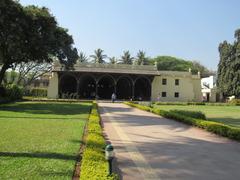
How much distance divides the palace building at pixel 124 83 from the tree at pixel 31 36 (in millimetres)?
16565

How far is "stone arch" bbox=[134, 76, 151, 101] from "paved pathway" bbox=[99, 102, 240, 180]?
37.0 metres

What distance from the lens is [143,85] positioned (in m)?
52.9

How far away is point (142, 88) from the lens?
53.1m

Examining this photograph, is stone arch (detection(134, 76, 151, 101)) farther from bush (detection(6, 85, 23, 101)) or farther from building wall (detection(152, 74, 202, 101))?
bush (detection(6, 85, 23, 101))

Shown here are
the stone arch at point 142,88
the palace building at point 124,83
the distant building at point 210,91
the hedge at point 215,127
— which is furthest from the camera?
the distant building at point 210,91

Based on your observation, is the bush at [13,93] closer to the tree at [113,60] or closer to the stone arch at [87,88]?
the stone arch at [87,88]

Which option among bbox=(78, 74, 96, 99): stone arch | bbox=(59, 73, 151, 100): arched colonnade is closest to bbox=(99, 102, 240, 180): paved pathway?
bbox=(59, 73, 151, 100): arched colonnade

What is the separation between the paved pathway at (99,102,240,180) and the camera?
22.5ft

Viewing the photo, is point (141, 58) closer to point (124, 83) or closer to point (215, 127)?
point (124, 83)

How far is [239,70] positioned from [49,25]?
31.1 meters

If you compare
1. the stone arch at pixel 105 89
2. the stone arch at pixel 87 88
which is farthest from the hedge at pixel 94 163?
the stone arch at pixel 105 89

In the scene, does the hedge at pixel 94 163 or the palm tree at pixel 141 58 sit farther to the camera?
the palm tree at pixel 141 58

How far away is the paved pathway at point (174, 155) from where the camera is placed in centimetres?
685

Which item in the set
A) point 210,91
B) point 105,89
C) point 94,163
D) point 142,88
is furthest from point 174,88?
point 94,163
